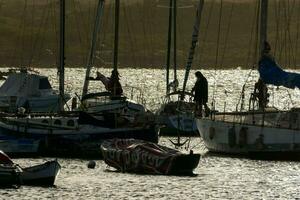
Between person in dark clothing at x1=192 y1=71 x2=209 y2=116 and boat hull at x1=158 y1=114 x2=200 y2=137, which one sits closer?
person in dark clothing at x1=192 y1=71 x2=209 y2=116

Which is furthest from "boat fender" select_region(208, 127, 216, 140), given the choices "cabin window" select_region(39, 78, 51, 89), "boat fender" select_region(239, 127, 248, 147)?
"cabin window" select_region(39, 78, 51, 89)

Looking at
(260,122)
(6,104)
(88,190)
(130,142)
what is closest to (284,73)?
(260,122)

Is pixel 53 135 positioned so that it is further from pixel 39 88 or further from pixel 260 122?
pixel 39 88

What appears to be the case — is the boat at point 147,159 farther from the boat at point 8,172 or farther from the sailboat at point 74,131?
the boat at point 8,172

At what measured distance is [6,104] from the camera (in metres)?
88.1

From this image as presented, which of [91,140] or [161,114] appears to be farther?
[161,114]

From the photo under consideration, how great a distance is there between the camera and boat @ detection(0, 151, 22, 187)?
5412 cm

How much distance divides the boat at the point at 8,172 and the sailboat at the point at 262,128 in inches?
601

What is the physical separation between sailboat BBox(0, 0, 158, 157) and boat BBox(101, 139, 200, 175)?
17.8 ft

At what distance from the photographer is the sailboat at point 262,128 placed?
65250mm

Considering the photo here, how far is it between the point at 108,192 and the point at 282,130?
12.4 metres

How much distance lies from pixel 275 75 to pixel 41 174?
16.5 metres

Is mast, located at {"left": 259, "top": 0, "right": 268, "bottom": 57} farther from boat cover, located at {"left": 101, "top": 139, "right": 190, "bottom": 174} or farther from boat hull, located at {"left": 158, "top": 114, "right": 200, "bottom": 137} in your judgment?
boat hull, located at {"left": 158, "top": 114, "right": 200, "bottom": 137}

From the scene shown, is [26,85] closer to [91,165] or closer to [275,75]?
[91,165]
